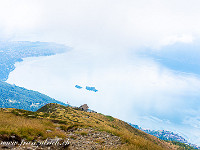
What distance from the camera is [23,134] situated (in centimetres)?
1304

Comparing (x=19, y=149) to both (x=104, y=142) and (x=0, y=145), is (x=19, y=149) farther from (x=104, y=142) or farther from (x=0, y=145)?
(x=104, y=142)

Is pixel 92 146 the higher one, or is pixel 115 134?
pixel 115 134

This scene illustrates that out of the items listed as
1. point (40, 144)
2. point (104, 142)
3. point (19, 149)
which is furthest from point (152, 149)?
point (19, 149)

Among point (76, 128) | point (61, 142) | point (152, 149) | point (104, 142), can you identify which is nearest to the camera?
point (61, 142)

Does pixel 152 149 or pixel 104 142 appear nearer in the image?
pixel 152 149

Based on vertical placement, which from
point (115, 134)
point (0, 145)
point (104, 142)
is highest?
point (115, 134)

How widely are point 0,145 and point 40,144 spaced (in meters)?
2.93

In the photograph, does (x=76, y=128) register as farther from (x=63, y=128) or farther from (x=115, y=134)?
(x=115, y=134)

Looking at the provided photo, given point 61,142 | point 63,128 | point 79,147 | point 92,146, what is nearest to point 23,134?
point 61,142

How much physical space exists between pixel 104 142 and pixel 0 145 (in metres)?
9.53

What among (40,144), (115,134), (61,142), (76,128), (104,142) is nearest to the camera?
(40,144)

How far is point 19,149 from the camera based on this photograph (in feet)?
35.1

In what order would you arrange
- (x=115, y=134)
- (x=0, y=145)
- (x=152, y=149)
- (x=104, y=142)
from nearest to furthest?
(x=0, y=145)
(x=152, y=149)
(x=104, y=142)
(x=115, y=134)

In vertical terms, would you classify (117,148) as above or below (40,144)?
above
